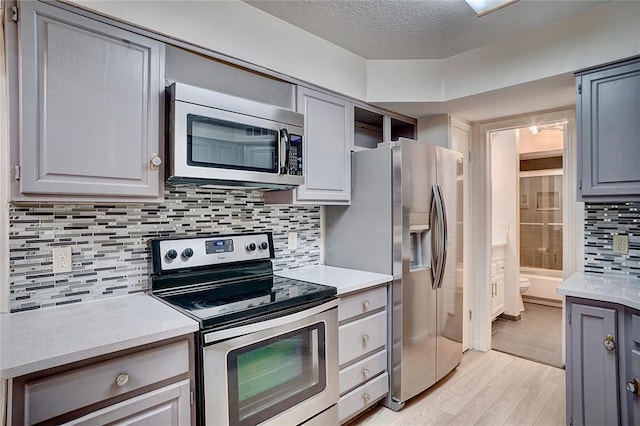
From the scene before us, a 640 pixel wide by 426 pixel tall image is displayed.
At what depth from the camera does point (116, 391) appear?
1.16 metres

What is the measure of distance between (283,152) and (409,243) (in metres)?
1.01

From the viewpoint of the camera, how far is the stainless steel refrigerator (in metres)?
2.23

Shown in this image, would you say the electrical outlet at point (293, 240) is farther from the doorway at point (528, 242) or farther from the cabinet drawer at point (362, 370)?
the doorway at point (528, 242)

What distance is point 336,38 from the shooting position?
7.39 feet

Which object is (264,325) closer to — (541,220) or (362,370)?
(362,370)

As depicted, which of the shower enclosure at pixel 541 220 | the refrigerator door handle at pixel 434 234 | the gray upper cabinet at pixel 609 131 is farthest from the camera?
the shower enclosure at pixel 541 220

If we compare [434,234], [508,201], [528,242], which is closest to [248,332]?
[434,234]

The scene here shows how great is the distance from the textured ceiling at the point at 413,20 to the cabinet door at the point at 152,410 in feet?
6.16

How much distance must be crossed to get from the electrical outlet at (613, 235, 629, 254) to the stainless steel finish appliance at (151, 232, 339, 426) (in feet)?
5.91

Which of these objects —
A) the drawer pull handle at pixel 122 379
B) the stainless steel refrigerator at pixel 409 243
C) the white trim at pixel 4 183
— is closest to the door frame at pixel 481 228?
the stainless steel refrigerator at pixel 409 243

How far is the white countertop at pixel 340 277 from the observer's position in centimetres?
200

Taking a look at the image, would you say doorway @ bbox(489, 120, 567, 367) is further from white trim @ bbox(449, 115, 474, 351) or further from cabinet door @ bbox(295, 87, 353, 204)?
cabinet door @ bbox(295, 87, 353, 204)

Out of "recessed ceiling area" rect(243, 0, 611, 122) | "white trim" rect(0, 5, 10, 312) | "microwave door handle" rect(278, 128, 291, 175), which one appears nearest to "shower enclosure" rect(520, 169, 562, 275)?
"recessed ceiling area" rect(243, 0, 611, 122)

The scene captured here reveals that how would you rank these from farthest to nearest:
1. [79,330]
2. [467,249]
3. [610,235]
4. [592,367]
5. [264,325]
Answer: [467,249] < [610,235] < [592,367] < [264,325] < [79,330]
